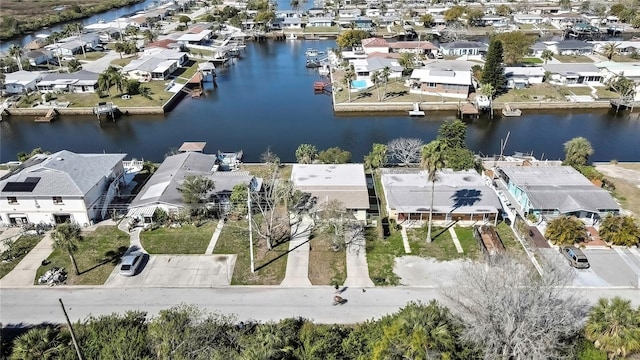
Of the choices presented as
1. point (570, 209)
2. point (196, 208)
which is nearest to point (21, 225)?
point (196, 208)

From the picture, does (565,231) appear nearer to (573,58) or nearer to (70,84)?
(573,58)

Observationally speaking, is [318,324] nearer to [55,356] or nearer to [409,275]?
[409,275]

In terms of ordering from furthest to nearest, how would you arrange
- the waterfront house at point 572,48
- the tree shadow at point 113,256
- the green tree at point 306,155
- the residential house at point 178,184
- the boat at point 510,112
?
the waterfront house at point 572,48 → the boat at point 510,112 → the green tree at point 306,155 → the residential house at point 178,184 → the tree shadow at point 113,256

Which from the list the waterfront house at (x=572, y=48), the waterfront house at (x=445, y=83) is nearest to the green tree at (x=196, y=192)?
the waterfront house at (x=445, y=83)

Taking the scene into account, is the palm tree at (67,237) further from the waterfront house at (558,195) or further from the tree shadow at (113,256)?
the waterfront house at (558,195)

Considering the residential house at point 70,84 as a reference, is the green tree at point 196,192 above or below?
below

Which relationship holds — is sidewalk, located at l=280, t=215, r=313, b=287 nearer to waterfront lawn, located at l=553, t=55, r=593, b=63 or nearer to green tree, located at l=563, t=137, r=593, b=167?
green tree, located at l=563, t=137, r=593, b=167
